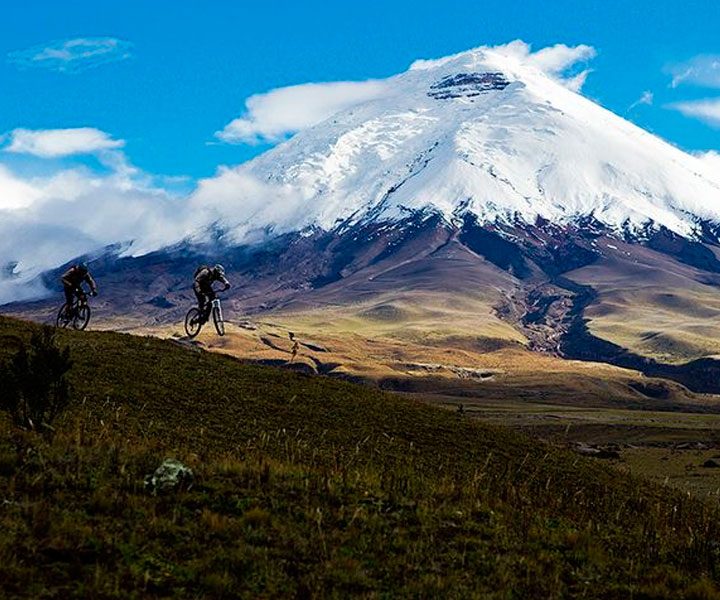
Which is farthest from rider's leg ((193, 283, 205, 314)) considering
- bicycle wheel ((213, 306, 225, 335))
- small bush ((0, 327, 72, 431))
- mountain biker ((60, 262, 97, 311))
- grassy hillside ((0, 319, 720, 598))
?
small bush ((0, 327, 72, 431))

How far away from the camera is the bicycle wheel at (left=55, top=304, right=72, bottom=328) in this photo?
4009cm

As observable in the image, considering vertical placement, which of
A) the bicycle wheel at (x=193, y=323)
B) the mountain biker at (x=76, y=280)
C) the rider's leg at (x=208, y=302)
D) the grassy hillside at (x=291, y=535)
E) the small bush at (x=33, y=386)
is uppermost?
the mountain biker at (x=76, y=280)

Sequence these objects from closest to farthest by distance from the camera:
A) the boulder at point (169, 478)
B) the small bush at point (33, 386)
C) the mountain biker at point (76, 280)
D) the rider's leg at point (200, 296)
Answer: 1. the boulder at point (169, 478)
2. the small bush at point (33, 386)
3. the mountain biker at point (76, 280)
4. the rider's leg at point (200, 296)

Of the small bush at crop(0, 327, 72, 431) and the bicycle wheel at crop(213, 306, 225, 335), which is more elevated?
the bicycle wheel at crop(213, 306, 225, 335)

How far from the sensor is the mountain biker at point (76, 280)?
36.9m

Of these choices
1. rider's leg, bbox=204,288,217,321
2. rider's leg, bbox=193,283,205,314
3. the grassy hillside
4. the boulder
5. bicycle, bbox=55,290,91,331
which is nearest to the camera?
the grassy hillside

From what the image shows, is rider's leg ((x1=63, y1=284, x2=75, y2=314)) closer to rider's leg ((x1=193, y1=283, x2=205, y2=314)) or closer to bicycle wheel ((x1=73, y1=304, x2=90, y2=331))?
bicycle wheel ((x1=73, y1=304, x2=90, y2=331))

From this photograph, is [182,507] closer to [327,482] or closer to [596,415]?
[327,482]

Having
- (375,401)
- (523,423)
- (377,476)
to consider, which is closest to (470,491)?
(377,476)

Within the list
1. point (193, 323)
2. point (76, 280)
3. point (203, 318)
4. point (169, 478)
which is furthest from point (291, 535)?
point (193, 323)

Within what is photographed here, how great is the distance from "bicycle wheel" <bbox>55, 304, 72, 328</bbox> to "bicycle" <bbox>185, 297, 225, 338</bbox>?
5228 mm

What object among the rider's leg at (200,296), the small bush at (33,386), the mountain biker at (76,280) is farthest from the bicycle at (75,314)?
the small bush at (33,386)

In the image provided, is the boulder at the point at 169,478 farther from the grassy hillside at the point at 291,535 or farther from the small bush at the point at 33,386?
the small bush at the point at 33,386

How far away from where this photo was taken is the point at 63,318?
40438mm
